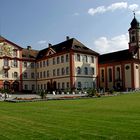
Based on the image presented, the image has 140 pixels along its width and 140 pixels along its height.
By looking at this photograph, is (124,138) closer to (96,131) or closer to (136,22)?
(96,131)

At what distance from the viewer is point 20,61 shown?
217 feet

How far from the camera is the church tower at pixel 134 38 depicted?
209 feet

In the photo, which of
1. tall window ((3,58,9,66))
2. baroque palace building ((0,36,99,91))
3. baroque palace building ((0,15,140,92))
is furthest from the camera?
tall window ((3,58,9,66))

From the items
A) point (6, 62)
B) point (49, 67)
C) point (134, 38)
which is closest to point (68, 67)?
point (49, 67)

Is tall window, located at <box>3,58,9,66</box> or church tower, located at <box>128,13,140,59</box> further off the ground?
church tower, located at <box>128,13,140,59</box>

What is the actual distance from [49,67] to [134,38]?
19.7m

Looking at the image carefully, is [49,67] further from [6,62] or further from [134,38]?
[134,38]

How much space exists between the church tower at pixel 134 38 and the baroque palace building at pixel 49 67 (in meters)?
8.69

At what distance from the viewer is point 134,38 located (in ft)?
214

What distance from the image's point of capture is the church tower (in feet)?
209

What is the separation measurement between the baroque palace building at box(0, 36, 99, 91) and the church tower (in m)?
8.69

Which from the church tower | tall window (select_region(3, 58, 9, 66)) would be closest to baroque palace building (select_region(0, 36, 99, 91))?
tall window (select_region(3, 58, 9, 66))

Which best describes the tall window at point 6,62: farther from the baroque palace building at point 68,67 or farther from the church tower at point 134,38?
the church tower at point 134,38

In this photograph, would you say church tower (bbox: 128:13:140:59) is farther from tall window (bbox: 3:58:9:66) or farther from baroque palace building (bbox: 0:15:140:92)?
tall window (bbox: 3:58:9:66)
